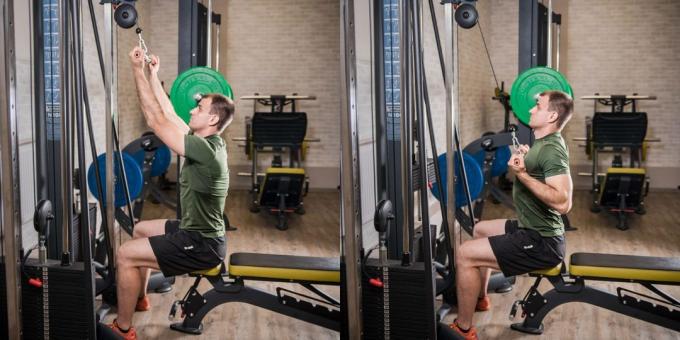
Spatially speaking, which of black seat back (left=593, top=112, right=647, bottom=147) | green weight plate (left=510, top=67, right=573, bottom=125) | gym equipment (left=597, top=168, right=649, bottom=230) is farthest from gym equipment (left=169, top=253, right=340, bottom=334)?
black seat back (left=593, top=112, right=647, bottom=147)

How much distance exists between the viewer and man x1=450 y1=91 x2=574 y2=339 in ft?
9.07

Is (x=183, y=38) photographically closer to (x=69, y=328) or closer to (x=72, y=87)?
(x=72, y=87)

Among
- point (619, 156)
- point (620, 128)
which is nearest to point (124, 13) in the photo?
point (620, 128)

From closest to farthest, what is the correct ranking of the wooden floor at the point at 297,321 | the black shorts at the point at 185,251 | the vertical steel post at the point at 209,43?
the black shorts at the point at 185,251 → the vertical steel post at the point at 209,43 → the wooden floor at the point at 297,321

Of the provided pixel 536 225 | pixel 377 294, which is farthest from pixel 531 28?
pixel 377 294

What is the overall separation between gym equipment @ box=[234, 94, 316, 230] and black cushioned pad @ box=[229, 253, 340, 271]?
45 centimetres

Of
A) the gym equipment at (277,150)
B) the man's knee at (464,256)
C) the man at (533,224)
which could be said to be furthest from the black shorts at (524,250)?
the gym equipment at (277,150)

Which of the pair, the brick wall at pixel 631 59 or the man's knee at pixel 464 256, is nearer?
the man's knee at pixel 464 256

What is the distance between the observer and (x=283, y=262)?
9.48ft

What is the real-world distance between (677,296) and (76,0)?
3.74 metres

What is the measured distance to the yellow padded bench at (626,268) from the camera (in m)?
3.04

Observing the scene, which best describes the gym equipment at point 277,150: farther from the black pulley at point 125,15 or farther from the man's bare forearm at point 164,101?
the black pulley at point 125,15

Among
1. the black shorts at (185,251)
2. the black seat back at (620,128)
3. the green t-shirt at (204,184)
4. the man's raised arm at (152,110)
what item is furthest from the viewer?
the black seat back at (620,128)

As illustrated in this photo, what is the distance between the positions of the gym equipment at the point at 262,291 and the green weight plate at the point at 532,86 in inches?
44.9
